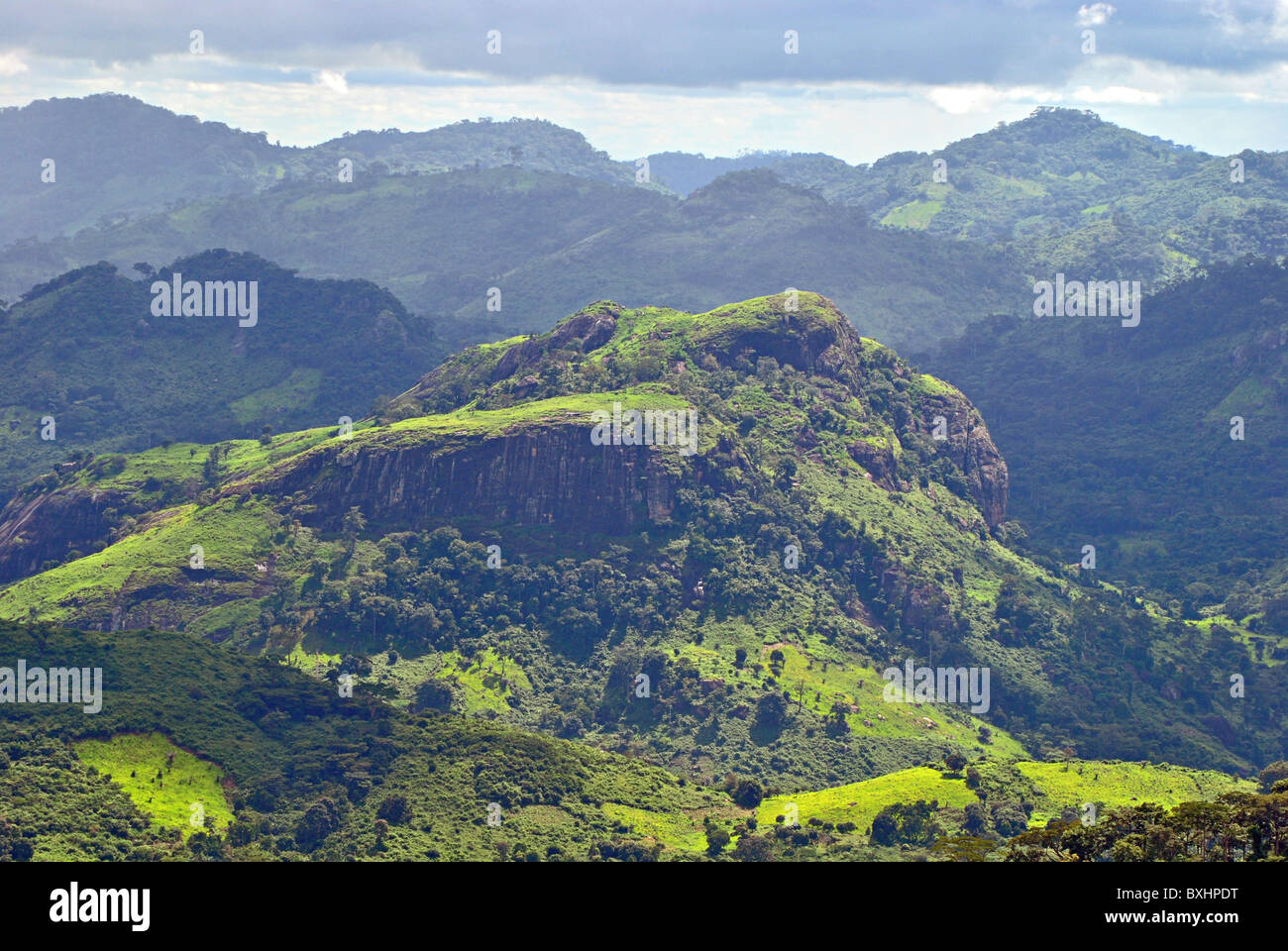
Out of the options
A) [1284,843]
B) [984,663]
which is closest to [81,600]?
[984,663]

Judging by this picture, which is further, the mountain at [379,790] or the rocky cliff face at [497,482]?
the rocky cliff face at [497,482]

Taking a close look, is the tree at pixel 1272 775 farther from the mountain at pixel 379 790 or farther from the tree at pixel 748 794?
the tree at pixel 748 794

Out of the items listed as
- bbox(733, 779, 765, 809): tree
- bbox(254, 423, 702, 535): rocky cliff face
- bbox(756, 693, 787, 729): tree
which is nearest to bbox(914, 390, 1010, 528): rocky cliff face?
bbox(254, 423, 702, 535): rocky cliff face

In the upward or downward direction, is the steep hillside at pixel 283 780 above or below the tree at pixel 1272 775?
above

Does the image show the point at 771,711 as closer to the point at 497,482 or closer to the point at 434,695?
the point at 434,695

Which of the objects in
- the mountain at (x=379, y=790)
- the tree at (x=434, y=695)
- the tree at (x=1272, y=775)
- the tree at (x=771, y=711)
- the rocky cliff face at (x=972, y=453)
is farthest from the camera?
the rocky cliff face at (x=972, y=453)

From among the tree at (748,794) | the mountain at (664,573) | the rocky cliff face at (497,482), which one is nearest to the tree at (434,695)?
the mountain at (664,573)

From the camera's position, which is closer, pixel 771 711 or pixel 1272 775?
pixel 1272 775

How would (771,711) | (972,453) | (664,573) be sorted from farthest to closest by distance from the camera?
(972,453)
(664,573)
(771,711)

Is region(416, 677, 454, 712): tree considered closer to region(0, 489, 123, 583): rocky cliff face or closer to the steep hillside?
the steep hillside

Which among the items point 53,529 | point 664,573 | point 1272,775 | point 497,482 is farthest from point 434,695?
point 1272,775
